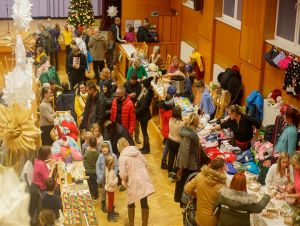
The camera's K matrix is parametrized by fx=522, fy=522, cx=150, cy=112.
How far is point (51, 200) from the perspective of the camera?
19.7ft

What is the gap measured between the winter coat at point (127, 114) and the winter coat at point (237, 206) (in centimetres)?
384

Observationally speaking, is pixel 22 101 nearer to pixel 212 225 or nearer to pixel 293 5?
pixel 212 225

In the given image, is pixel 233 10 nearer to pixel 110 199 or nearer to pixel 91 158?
pixel 91 158

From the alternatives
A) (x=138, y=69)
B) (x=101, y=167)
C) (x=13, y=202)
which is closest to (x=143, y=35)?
(x=138, y=69)

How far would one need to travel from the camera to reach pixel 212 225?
5.77m

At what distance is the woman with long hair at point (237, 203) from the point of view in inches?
201

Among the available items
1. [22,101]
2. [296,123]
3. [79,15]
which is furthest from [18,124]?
[79,15]

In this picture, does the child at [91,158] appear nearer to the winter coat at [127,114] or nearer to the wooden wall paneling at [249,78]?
the winter coat at [127,114]

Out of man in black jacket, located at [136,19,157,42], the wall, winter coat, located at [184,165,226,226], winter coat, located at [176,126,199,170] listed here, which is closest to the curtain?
the wall

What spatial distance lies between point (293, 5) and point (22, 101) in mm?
8360

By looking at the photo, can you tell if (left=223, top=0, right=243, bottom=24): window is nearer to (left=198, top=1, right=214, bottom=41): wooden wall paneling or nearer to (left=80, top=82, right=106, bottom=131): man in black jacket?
(left=198, top=1, right=214, bottom=41): wooden wall paneling

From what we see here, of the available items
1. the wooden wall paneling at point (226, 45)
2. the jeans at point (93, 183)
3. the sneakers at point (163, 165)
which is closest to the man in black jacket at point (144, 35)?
the wooden wall paneling at point (226, 45)

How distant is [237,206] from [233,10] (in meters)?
7.98

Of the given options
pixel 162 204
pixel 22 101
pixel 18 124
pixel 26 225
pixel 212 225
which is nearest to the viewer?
pixel 26 225
